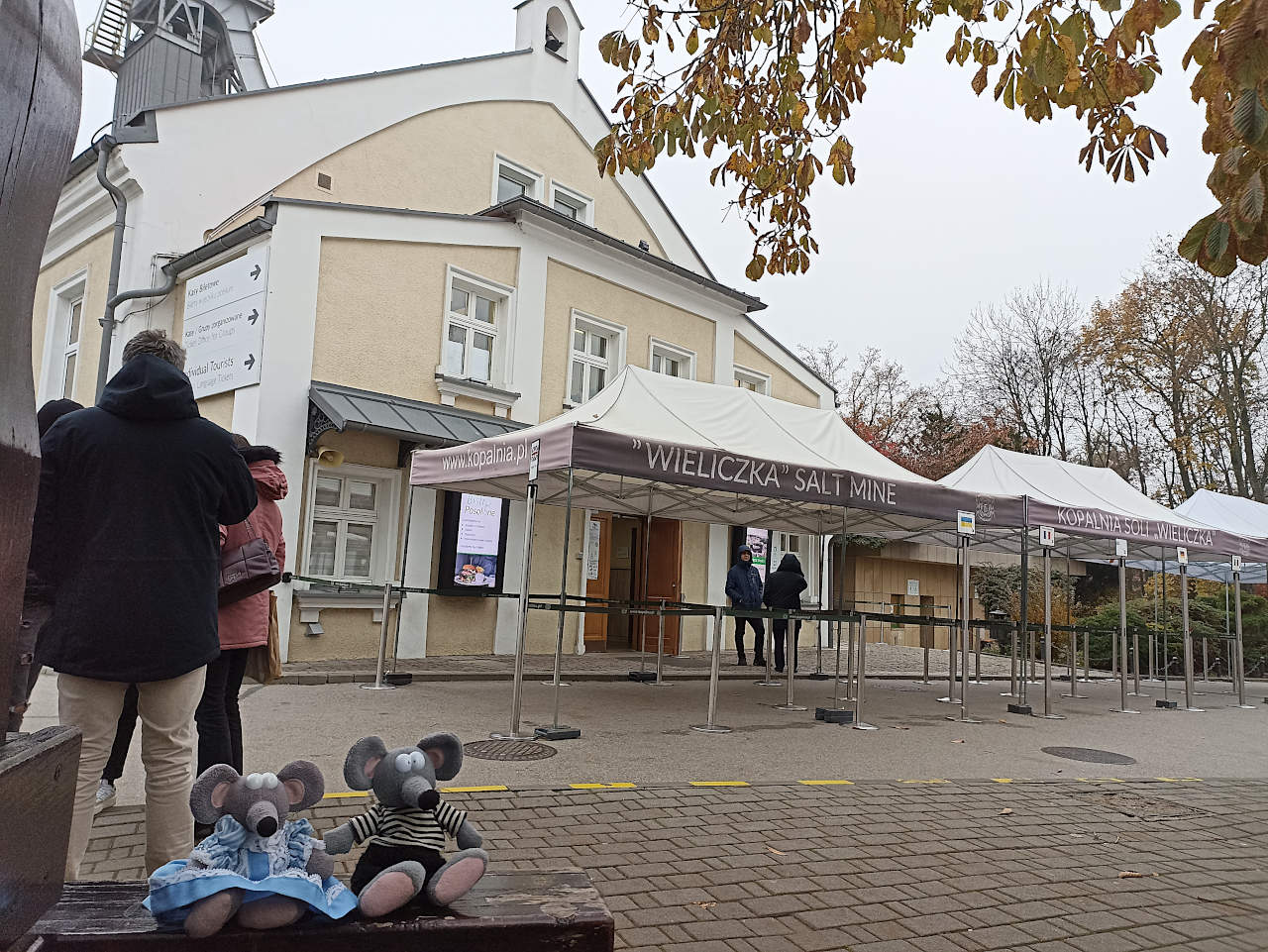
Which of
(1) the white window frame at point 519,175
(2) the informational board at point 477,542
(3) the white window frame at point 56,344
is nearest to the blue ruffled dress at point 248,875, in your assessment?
(2) the informational board at point 477,542

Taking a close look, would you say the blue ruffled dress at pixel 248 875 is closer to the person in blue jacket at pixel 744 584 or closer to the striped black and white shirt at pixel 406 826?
the striped black and white shirt at pixel 406 826

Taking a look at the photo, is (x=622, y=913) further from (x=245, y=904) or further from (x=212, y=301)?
(x=212, y=301)

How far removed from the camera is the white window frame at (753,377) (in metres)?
19.0

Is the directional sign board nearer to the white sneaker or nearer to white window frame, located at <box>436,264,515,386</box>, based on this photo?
white window frame, located at <box>436,264,515,386</box>

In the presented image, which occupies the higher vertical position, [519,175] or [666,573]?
[519,175]

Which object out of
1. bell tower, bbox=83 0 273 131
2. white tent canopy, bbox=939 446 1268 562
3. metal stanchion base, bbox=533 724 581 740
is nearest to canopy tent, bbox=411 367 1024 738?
metal stanchion base, bbox=533 724 581 740

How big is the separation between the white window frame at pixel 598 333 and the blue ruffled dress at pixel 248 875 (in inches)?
527

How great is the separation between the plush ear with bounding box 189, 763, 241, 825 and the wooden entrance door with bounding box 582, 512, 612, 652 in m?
13.5

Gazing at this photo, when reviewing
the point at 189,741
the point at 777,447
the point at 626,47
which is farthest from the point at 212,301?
the point at 189,741

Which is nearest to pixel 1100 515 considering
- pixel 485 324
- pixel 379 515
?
pixel 485 324

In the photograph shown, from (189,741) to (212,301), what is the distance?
10574 millimetres

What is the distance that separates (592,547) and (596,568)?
0.40m

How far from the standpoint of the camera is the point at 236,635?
4594 millimetres

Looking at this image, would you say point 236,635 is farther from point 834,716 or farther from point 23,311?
point 834,716
